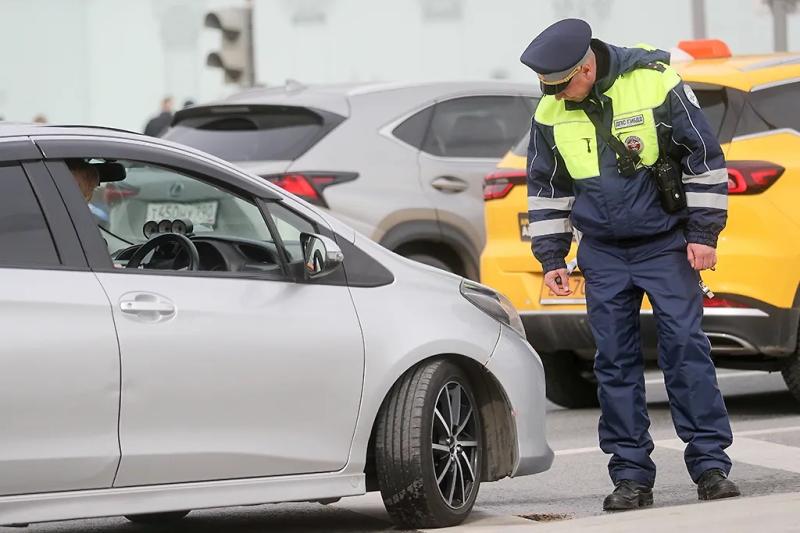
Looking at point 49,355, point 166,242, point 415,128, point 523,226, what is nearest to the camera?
point 49,355

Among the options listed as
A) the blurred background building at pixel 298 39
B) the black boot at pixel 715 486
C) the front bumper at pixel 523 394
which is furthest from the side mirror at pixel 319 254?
the blurred background building at pixel 298 39

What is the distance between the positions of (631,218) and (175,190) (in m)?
4.21

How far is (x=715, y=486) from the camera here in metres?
6.62

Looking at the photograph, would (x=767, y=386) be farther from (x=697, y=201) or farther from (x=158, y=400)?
(x=158, y=400)

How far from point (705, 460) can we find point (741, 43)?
1117 cm

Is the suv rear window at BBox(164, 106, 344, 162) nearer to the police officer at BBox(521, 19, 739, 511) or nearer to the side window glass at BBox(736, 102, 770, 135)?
the side window glass at BBox(736, 102, 770, 135)

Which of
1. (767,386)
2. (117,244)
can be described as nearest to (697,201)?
(117,244)

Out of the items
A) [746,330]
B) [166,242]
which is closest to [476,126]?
[746,330]

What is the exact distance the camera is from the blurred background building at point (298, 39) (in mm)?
17234

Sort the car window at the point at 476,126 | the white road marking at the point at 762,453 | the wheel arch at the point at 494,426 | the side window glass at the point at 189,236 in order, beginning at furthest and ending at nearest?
the car window at the point at 476,126 < the white road marking at the point at 762,453 < the wheel arch at the point at 494,426 < the side window glass at the point at 189,236

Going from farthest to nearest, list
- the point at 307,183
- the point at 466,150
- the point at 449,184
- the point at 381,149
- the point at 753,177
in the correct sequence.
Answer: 1. the point at 466,150
2. the point at 449,184
3. the point at 381,149
4. the point at 307,183
5. the point at 753,177

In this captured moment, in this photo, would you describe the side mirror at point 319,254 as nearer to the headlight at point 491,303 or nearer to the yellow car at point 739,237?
the headlight at point 491,303

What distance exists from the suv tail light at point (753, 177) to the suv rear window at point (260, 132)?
3.08 m

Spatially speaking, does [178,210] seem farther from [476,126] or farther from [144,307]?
[144,307]
